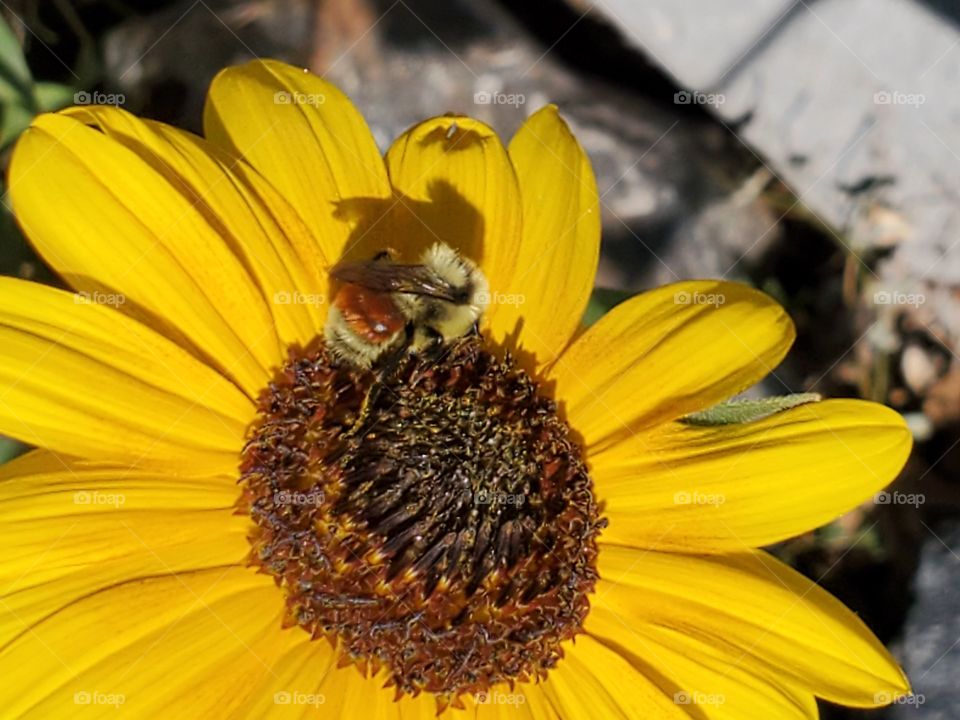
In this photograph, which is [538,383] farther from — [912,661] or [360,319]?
[912,661]

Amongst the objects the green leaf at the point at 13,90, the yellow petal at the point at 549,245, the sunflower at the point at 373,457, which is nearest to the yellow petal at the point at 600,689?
the sunflower at the point at 373,457

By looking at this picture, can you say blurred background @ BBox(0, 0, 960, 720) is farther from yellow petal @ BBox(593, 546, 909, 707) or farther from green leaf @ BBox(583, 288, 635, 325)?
yellow petal @ BBox(593, 546, 909, 707)

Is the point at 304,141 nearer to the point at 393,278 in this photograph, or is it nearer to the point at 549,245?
the point at 393,278

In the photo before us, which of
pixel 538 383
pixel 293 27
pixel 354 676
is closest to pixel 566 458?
pixel 538 383

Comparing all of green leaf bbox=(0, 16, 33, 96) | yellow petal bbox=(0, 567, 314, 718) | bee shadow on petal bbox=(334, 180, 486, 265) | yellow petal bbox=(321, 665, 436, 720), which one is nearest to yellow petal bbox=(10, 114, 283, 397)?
bee shadow on petal bbox=(334, 180, 486, 265)

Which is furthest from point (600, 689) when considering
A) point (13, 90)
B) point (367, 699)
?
point (13, 90)

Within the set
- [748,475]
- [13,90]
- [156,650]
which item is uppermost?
[748,475]

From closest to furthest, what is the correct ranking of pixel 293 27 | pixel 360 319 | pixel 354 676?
pixel 360 319 < pixel 354 676 < pixel 293 27
